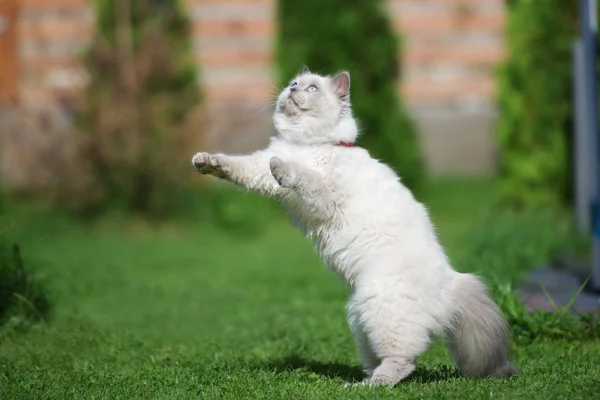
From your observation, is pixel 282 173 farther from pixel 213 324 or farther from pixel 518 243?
pixel 518 243

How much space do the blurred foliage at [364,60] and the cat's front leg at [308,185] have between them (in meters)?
8.51

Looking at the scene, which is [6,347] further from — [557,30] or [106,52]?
[557,30]

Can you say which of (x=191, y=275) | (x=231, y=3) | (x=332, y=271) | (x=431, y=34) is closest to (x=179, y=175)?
(x=191, y=275)

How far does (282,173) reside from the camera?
13.9 feet

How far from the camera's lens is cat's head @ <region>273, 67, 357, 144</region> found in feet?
15.1

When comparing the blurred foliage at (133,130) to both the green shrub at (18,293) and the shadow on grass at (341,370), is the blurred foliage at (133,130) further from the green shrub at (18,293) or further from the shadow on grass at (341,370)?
the shadow on grass at (341,370)

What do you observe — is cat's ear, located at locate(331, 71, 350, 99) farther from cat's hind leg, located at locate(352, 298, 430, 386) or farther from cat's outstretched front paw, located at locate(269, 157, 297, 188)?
cat's hind leg, located at locate(352, 298, 430, 386)

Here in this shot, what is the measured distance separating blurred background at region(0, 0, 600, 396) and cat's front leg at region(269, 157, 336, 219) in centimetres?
141

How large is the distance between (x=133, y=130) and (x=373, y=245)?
7.50 m

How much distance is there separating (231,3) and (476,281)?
35.9 feet

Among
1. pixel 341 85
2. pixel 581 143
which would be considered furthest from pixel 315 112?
pixel 581 143

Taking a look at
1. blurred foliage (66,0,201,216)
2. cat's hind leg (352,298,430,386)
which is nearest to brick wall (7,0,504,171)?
blurred foliage (66,0,201,216)

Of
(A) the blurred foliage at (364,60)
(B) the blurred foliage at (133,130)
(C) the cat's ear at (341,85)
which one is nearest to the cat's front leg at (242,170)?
(C) the cat's ear at (341,85)

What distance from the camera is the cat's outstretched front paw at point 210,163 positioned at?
14.4ft
